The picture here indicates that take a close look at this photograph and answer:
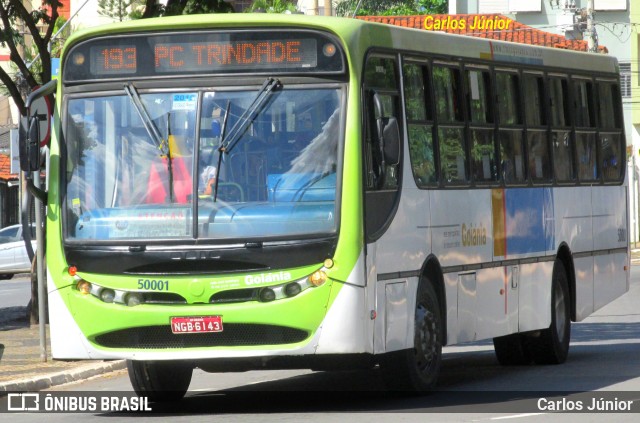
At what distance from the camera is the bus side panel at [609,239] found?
18250mm

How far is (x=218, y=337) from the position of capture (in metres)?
11.8

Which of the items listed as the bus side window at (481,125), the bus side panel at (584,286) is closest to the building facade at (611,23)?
the bus side panel at (584,286)

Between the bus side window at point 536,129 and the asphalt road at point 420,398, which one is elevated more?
the bus side window at point 536,129

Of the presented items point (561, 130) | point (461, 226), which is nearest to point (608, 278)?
point (561, 130)

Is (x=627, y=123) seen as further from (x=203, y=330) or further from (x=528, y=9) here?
(x=203, y=330)

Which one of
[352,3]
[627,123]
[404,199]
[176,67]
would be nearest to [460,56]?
[404,199]

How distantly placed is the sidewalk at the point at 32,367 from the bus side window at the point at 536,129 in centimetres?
505

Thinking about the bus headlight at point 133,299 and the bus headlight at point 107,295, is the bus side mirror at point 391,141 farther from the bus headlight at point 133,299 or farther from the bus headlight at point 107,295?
the bus headlight at point 107,295

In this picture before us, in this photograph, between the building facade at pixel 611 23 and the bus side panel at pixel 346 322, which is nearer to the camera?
the bus side panel at pixel 346 322

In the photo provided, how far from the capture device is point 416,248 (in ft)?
43.0

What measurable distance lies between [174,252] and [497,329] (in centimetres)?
429

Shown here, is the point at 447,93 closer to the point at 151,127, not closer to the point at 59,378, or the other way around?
the point at 151,127

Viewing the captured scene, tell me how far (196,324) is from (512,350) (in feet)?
20.1

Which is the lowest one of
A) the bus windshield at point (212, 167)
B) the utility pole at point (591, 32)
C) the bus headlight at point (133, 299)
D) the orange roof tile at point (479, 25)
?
the bus headlight at point (133, 299)
